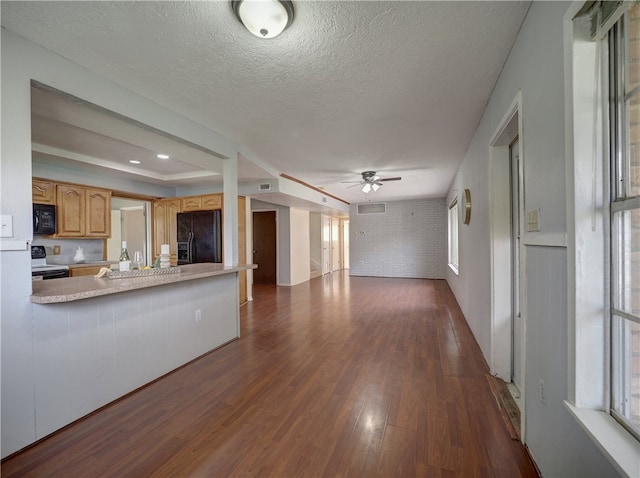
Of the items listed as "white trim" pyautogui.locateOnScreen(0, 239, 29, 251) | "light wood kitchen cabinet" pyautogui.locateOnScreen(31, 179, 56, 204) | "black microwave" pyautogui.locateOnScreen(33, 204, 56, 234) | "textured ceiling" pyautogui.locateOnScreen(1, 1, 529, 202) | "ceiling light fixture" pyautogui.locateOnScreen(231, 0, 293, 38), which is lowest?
"white trim" pyautogui.locateOnScreen(0, 239, 29, 251)

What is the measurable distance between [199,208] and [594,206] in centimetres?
533

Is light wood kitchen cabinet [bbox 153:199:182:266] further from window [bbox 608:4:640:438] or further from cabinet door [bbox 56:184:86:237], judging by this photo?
window [bbox 608:4:640:438]

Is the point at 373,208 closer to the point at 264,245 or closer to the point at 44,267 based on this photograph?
the point at 264,245

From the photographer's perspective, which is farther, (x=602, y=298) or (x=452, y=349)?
(x=452, y=349)

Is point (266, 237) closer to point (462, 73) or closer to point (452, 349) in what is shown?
point (452, 349)

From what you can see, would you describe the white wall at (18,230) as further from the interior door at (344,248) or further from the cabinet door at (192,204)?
the interior door at (344,248)

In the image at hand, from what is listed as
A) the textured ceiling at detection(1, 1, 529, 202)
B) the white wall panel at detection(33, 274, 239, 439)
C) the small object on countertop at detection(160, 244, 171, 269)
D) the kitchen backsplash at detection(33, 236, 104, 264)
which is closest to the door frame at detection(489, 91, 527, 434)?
the textured ceiling at detection(1, 1, 529, 202)

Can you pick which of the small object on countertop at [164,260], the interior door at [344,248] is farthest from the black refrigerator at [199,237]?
the interior door at [344,248]

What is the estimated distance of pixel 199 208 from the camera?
5.19 metres

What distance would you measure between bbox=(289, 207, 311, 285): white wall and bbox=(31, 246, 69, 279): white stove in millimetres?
4509

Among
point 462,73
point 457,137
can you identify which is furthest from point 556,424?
point 457,137

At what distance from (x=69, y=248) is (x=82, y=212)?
Result: 2.21ft

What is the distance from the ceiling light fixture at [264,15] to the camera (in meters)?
1.34

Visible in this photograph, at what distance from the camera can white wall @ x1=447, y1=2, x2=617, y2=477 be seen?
1.13 meters
